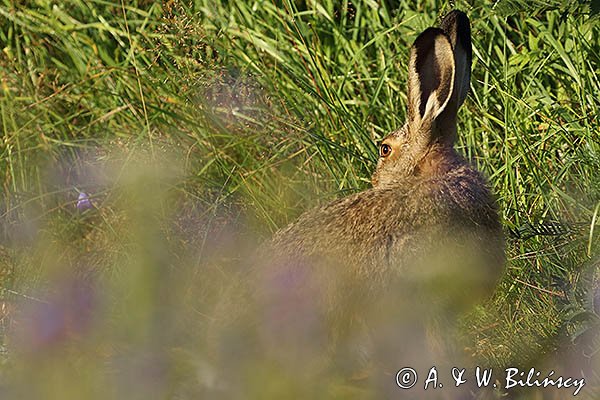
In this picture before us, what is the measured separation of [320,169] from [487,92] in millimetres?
905

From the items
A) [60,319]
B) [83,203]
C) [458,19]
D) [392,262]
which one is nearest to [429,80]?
[458,19]

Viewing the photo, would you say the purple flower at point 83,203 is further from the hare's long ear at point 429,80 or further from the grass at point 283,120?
the hare's long ear at point 429,80

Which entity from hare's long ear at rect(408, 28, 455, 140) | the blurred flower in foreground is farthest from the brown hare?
the blurred flower in foreground

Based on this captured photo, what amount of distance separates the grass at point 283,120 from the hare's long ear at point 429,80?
294 mm

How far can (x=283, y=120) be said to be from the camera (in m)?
4.91

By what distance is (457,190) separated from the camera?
3494mm

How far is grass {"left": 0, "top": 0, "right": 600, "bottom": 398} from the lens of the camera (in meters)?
3.72

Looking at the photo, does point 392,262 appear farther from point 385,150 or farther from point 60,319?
point 60,319

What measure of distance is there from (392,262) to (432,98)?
1428mm

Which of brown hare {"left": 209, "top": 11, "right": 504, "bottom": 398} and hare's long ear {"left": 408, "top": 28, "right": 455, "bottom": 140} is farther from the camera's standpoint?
hare's long ear {"left": 408, "top": 28, "right": 455, "bottom": 140}

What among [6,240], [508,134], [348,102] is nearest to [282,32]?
[348,102]

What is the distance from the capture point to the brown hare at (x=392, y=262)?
141 centimetres

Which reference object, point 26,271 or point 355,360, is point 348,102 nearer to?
point 26,271

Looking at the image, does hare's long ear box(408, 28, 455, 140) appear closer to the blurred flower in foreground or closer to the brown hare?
the brown hare
